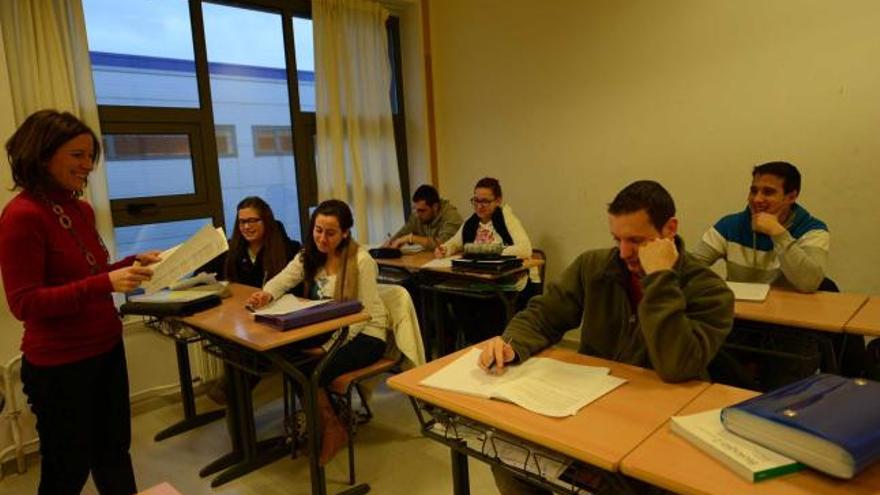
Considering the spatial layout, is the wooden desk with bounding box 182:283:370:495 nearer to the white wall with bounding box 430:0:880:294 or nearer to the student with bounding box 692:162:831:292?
the student with bounding box 692:162:831:292

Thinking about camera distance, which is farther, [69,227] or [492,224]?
[492,224]

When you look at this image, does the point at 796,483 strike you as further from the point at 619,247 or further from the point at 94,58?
→ the point at 94,58

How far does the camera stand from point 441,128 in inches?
192

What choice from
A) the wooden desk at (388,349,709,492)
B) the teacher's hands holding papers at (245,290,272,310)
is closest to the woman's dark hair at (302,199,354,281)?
the teacher's hands holding papers at (245,290,272,310)

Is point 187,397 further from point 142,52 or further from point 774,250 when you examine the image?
point 774,250

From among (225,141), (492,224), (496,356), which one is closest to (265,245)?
(225,141)

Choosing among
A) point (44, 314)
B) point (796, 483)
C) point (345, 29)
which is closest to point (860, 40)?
point (796, 483)

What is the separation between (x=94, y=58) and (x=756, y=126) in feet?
12.4

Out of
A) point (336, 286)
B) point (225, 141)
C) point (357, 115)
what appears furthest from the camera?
point (357, 115)

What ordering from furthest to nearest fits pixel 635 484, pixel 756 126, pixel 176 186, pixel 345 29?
pixel 345 29 < pixel 176 186 < pixel 756 126 < pixel 635 484

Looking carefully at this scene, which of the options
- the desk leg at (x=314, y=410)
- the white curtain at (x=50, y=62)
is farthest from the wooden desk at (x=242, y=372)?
the white curtain at (x=50, y=62)

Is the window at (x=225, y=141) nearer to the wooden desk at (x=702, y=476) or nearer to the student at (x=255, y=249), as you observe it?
the student at (x=255, y=249)

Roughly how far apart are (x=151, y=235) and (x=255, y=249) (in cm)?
81

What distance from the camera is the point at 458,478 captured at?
5.04 feet
